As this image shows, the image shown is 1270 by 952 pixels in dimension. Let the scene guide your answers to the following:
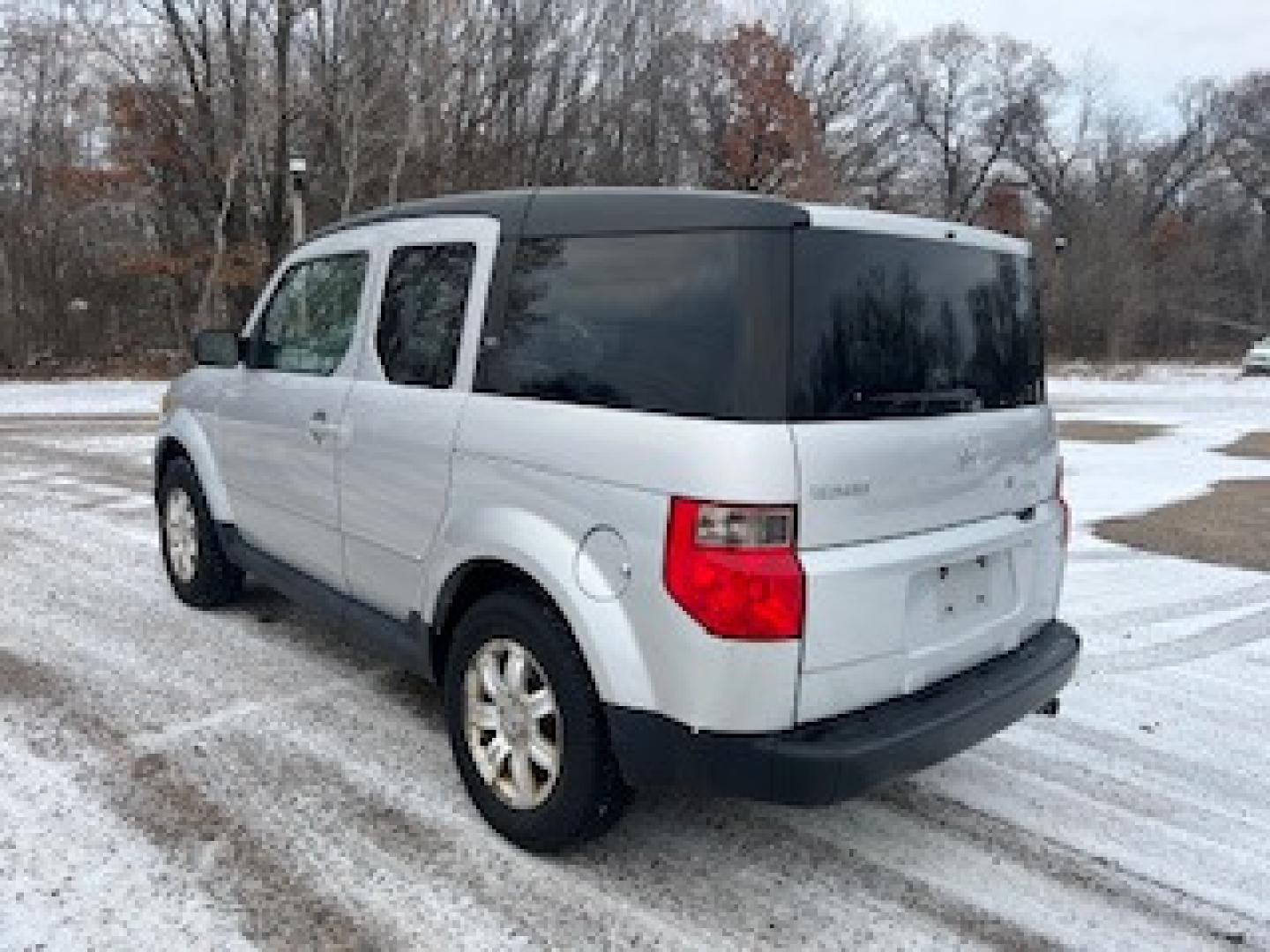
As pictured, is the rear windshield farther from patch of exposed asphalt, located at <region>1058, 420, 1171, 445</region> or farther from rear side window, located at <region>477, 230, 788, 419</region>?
patch of exposed asphalt, located at <region>1058, 420, 1171, 445</region>

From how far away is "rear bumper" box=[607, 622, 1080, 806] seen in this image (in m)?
2.72

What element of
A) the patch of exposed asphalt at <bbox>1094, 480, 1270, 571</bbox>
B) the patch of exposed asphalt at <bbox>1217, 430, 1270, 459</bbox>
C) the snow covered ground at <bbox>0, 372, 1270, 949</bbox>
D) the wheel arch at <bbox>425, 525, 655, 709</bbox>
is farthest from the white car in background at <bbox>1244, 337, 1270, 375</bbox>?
the wheel arch at <bbox>425, 525, 655, 709</bbox>

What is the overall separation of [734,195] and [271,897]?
235 cm

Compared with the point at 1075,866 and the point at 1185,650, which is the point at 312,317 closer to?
the point at 1075,866

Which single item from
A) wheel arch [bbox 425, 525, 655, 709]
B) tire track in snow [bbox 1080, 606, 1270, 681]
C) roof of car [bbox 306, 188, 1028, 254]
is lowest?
tire track in snow [bbox 1080, 606, 1270, 681]

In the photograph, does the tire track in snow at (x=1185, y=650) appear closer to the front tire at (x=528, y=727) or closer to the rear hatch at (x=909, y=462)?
the rear hatch at (x=909, y=462)

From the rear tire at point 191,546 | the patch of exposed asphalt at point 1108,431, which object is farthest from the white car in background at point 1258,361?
the rear tire at point 191,546

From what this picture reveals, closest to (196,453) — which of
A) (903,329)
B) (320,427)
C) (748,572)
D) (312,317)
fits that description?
(312,317)

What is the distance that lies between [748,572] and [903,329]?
3.00ft

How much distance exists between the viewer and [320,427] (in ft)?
13.6

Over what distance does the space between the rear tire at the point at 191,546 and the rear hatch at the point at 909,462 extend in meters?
3.58

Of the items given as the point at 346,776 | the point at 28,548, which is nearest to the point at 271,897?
the point at 346,776

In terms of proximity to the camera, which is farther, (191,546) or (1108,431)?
(1108,431)

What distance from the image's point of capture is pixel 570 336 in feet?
10.5
